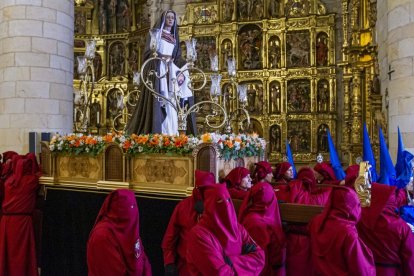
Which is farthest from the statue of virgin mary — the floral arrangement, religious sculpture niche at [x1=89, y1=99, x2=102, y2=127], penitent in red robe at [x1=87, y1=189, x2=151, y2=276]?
religious sculpture niche at [x1=89, y1=99, x2=102, y2=127]

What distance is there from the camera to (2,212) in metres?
7.20

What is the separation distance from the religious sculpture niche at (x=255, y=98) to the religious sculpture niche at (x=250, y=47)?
0.67 m

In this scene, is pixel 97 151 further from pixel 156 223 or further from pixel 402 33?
pixel 402 33

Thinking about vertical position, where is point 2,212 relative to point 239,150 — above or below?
below

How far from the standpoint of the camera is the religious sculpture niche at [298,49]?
16.5 metres

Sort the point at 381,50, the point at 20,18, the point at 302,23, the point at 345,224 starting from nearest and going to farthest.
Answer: the point at 345,224 < the point at 20,18 < the point at 381,50 < the point at 302,23

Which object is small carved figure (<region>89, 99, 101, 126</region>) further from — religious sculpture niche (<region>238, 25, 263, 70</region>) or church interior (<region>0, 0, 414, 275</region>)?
religious sculpture niche (<region>238, 25, 263, 70</region>)

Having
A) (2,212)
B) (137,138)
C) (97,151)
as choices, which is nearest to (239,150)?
(137,138)

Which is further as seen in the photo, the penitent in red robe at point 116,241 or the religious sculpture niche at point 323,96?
the religious sculpture niche at point 323,96

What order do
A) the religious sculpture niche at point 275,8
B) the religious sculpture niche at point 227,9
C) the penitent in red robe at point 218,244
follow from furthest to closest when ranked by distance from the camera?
the religious sculpture niche at point 227,9, the religious sculpture niche at point 275,8, the penitent in red robe at point 218,244

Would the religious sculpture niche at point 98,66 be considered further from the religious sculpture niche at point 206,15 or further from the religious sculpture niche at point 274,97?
the religious sculpture niche at point 274,97

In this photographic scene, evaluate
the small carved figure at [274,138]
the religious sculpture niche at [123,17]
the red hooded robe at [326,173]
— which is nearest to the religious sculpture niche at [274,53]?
the small carved figure at [274,138]

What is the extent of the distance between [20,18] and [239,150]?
5.39m

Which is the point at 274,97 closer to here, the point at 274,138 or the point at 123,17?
the point at 274,138
